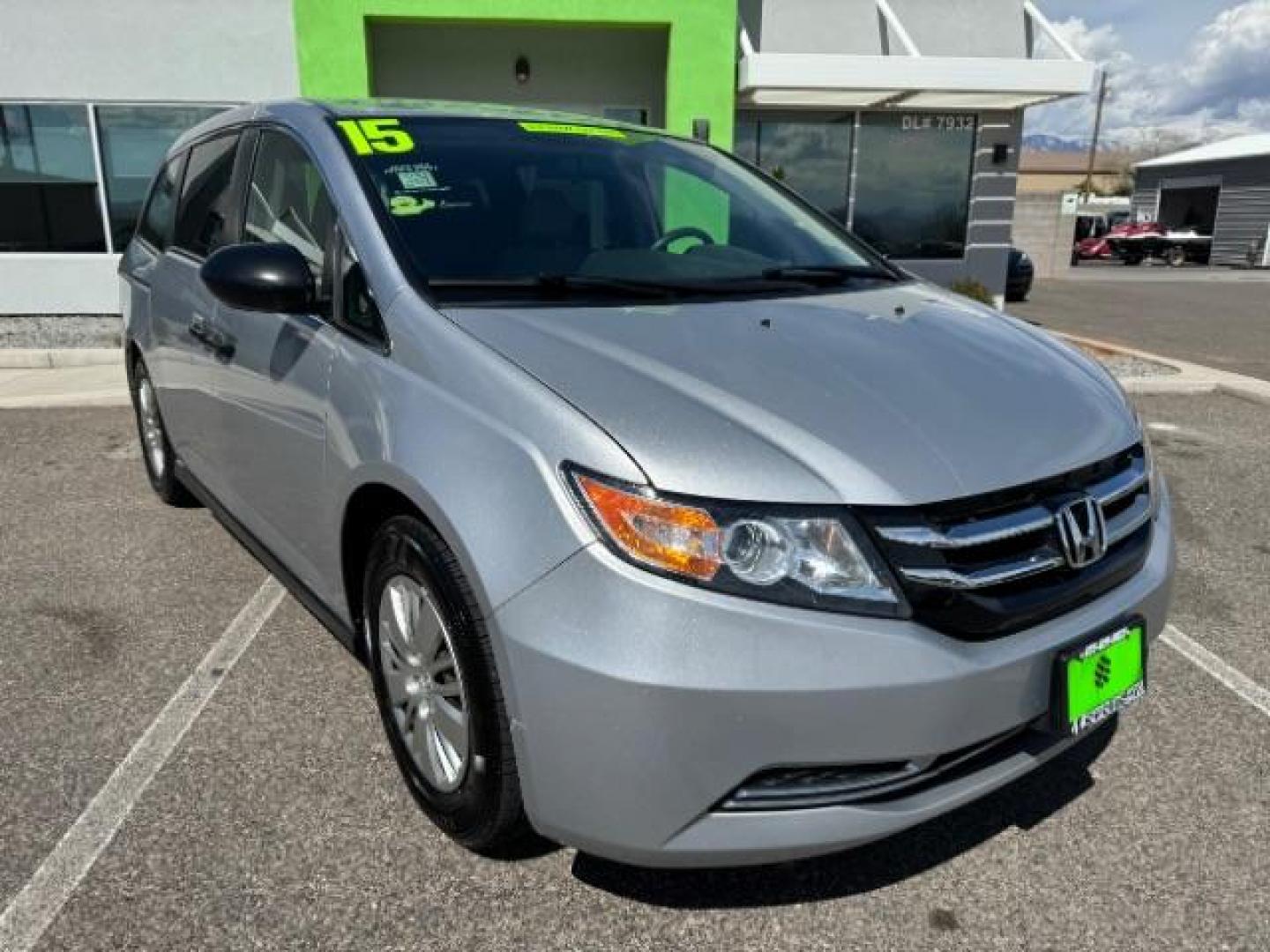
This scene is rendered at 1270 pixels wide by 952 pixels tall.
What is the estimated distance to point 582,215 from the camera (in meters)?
2.92

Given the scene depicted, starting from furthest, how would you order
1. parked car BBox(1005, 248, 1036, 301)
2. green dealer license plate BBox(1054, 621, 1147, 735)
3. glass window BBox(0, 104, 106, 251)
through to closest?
parked car BBox(1005, 248, 1036, 301)
glass window BBox(0, 104, 106, 251)
green dealer license plate BBox(1054, 621, 1147, 735)

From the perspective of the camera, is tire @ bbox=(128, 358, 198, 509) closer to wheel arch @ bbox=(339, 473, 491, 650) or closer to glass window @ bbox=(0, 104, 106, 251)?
wheel arch @ bbox=(339, 473, 491, 650)

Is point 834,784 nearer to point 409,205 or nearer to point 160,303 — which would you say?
point 409,205

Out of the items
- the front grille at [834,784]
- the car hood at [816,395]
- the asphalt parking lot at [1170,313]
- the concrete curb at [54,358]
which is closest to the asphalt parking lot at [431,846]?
the front grille at [834,784]

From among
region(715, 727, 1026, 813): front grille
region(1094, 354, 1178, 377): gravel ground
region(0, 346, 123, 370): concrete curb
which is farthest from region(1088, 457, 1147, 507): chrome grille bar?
region(0, 346, 123, 370): concrete curb

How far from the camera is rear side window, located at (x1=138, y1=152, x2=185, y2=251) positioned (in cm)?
398

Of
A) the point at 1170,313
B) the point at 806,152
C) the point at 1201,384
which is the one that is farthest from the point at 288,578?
the point at 1170,313

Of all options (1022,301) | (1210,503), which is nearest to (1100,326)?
(1022,301)

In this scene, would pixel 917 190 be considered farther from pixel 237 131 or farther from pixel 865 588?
pixel 865 588

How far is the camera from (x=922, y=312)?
2.61m

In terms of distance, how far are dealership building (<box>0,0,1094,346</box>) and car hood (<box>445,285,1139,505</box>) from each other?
7493mm

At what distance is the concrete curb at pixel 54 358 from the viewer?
873cm

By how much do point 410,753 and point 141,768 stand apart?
2.59 feet

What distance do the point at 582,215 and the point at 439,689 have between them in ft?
4.90
